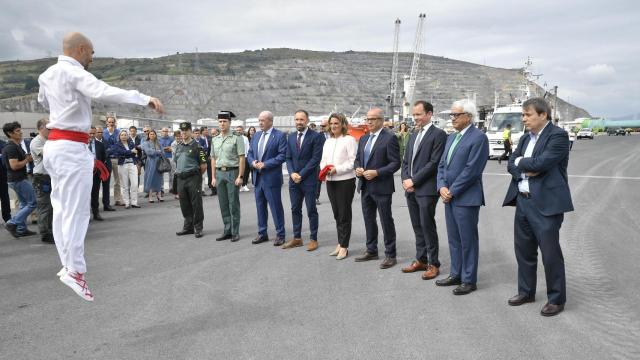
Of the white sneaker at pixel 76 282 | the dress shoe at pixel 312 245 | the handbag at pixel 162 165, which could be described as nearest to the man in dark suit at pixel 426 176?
the dress shoe at pixel 312 245

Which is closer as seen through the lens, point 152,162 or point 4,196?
point 4,196

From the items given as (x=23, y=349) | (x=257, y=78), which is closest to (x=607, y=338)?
(x=23, y=349)

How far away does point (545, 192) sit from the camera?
4.37 meters

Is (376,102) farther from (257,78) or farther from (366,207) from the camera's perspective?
(366,207)

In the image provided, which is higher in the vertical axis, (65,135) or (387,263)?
(65,135)

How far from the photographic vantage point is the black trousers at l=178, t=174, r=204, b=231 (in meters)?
8.51

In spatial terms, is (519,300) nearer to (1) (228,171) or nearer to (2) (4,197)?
(1) (228,171)

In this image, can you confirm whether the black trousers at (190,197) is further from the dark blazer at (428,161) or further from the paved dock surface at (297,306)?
the dark blazer at (428,161)

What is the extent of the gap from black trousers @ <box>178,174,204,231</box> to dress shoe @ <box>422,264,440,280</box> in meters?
4.34

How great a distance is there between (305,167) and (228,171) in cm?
159

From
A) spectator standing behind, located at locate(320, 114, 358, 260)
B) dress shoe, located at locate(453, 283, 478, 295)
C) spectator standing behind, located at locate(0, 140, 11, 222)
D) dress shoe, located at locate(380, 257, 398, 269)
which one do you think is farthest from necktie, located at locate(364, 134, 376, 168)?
spectator standing behind, located at locate(0, 140, 11, 222)

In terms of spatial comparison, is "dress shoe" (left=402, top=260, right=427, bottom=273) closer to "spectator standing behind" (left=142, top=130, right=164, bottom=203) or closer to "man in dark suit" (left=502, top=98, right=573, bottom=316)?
"man in dark suit" (left=502, top=98, right=573, bottom=316)

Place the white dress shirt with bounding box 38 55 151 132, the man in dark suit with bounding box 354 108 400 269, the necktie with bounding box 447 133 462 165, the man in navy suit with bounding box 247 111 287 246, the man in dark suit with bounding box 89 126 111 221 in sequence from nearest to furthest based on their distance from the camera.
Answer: the white dress shirt with bounding box 38 55 151 132 → the necktie with bounding box 447 133 462 165 → the man in dark suit with bounding box 354 108 400 269 → the man in navy suit with bounding box 247 111 287 246 → the man in dark suit with bounding box 89 126 111 221

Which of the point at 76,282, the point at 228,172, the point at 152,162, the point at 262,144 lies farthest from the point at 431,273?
the point at 152,162
